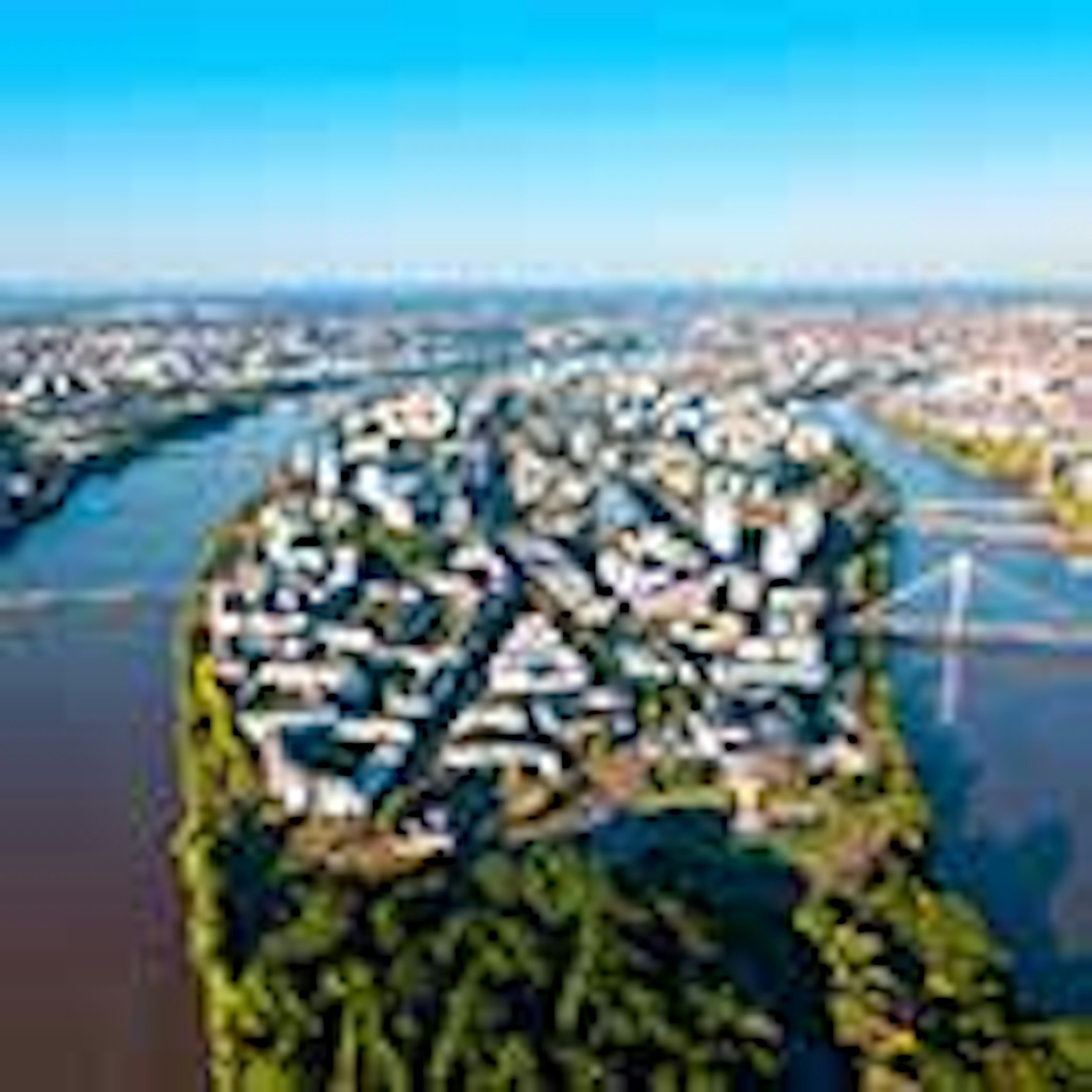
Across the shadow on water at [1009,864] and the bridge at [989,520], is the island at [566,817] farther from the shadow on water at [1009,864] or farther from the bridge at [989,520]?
the bridge at [989,520]

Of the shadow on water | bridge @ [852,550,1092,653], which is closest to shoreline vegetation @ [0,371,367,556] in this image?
bridge @ [852,550,1092,653]

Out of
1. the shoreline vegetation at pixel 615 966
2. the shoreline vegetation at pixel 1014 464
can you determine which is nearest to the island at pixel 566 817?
the shoreline vegetation at pixel 615 966

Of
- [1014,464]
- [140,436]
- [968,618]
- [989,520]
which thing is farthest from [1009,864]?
[140,436]

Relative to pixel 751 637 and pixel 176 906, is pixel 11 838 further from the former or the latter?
pixel 751 637

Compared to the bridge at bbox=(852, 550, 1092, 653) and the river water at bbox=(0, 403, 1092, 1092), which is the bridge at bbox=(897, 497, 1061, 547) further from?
the bridge at bbox=(852, 550, 1092, 653)

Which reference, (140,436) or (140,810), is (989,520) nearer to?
(140,436)
